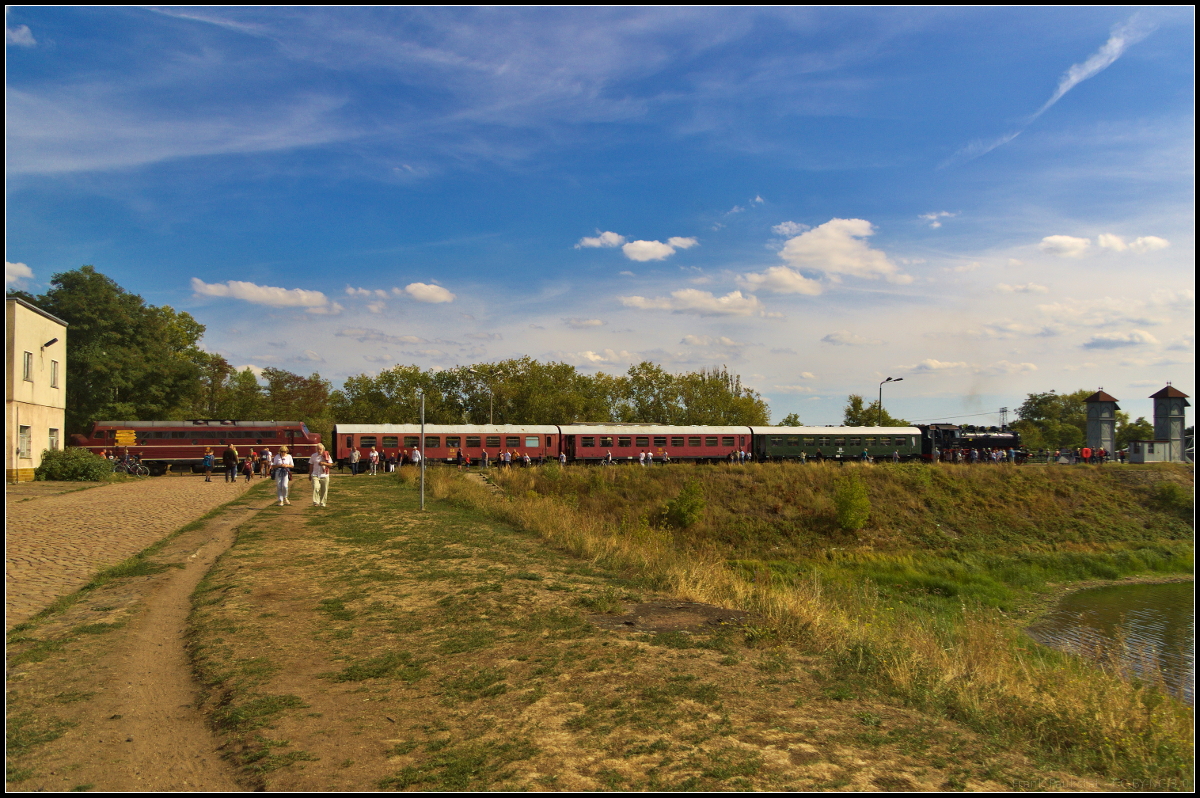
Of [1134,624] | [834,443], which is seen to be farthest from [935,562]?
[834,443]

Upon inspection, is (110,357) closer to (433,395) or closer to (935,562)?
(433,395)

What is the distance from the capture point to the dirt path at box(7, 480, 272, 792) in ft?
12.9

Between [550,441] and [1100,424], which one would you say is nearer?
[550,441]

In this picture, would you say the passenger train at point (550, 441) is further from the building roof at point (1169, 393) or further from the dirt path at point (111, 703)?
the dirt path at point (111, 703)

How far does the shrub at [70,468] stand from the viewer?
1077 inches

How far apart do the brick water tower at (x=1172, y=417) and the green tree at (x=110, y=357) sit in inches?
2729

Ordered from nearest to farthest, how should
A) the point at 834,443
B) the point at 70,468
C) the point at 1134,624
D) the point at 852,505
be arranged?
the point at 1134,624, the point at 70,468, the point at 852,505, the point at 834,443

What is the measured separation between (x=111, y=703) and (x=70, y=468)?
2867cm

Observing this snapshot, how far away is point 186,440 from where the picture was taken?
38.8m

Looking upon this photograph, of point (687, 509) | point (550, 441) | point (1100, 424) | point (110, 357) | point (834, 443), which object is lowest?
→ point (687, 509)

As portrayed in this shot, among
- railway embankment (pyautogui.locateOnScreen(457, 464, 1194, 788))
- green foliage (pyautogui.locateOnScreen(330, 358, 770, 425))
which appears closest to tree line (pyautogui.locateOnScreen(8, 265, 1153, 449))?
green foliage (pyautogui.locateOnScreen(330, 358, 770, 425))

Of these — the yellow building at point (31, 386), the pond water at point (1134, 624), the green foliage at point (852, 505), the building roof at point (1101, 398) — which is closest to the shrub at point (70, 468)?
the yellow building at point (31, 386)

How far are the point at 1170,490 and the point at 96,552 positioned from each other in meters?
48.8

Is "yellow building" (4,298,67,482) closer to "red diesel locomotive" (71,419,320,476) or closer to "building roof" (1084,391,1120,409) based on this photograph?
"red diesel locomotive" (71,419,320,476)
